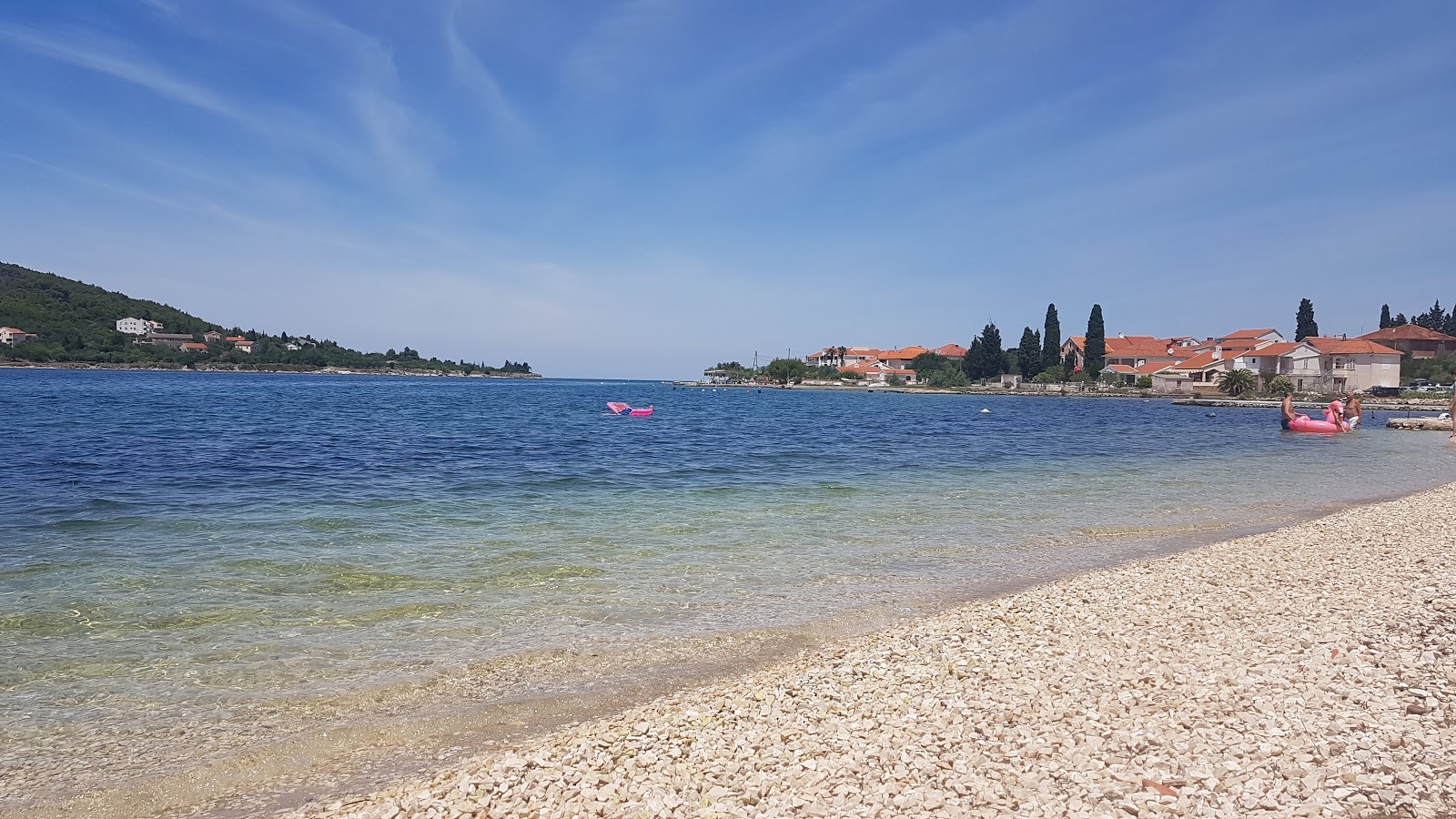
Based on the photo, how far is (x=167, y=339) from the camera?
188 metres

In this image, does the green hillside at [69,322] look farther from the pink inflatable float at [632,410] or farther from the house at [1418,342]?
the house at [1418,342]

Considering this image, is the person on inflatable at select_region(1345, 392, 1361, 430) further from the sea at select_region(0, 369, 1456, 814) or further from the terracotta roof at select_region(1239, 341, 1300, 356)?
the terracotta roof at select_region(1239, 341, 1300, 356)

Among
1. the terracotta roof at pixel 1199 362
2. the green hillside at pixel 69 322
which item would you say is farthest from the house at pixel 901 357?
the green hillside at pixel 69 322

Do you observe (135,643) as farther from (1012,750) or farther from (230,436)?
(230,436)

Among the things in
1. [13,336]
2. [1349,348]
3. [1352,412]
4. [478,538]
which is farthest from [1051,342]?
[13,336]

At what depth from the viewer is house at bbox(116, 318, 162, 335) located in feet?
576

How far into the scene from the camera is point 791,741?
4.84 m

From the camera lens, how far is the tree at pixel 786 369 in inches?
6570

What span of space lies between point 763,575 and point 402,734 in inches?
231

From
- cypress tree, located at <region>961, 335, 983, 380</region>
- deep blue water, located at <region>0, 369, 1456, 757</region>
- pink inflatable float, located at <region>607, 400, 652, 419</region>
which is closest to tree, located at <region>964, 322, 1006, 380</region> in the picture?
cypress tree, located at <region>961, 335, 983, 380</region>

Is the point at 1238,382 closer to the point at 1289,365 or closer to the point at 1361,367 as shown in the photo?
the point at 1289,365

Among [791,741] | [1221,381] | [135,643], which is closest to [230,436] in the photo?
[135,643]

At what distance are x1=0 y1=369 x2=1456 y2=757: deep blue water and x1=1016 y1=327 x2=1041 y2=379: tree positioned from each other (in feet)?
309

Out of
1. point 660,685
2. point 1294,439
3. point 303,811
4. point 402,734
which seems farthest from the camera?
point 1294,439
